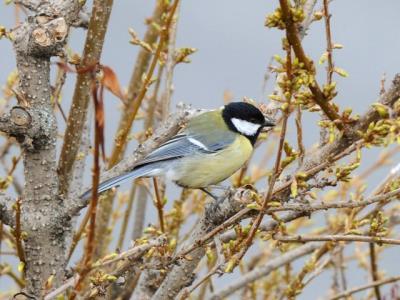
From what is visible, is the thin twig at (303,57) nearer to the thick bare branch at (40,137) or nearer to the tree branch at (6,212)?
the thick bare branch at (40,137)

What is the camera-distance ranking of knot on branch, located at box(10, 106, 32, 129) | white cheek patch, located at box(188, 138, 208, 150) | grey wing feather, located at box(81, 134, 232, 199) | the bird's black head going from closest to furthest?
knot on branch, located at box(10, 106, 32, 129) < grey wing feather, located at box(81, 134, 232, 199) < the bird's black head < white cheek patch, located at box(188, 138, 208, 150)

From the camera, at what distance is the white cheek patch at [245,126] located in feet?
10.3

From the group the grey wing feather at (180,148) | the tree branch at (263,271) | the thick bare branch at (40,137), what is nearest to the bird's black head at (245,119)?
the grey wing feather at (180,148)

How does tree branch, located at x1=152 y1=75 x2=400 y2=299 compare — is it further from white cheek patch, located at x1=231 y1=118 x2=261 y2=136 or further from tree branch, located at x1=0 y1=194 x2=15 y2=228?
white cheek patch, located at x1=231 y1=118 x2=261 y2=136

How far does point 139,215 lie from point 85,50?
1.31 m

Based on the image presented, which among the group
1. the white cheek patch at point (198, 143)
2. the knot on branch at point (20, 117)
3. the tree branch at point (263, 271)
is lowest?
the tree branch at point (263, 271)

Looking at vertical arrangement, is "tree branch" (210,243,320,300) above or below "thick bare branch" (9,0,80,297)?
below

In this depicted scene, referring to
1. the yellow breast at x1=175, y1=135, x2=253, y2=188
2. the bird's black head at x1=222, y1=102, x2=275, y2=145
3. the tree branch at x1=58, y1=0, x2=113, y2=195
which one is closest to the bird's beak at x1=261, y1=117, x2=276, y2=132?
the bird's black head at x1=222, y1=102, x2=275, y2=145

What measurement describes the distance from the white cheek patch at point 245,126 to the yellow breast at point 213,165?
4cm

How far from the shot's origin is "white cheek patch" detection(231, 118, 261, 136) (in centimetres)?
314

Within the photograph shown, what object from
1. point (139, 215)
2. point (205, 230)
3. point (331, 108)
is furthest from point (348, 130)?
point (139, 215)

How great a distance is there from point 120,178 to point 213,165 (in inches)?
29.8

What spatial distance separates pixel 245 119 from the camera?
3.21 m

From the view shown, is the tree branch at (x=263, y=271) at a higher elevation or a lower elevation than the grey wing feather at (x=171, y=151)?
lower
